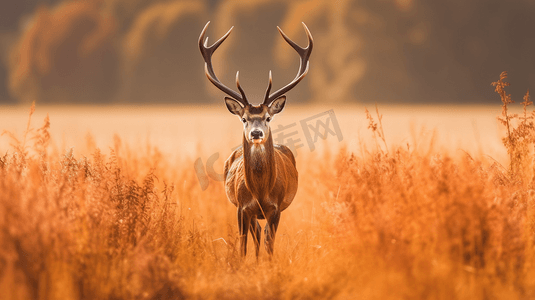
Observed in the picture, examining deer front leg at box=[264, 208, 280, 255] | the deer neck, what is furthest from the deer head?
deer front leg at box=[264, 208, 280, 255]

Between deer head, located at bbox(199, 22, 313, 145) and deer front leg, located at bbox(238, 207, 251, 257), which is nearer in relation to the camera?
deer head, located at bbox(199, 22, 313, 145)

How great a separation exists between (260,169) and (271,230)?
723mm

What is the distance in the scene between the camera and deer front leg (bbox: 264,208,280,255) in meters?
5.04

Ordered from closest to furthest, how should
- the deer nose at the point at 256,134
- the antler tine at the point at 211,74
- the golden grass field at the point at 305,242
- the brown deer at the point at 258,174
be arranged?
the golden grass field at the point at 305,242 < the deer nose at the point at 256,134 < the brown deer at the point at 258,174 < the antler tine at the point at 211,74

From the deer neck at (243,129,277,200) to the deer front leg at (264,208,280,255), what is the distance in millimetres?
249

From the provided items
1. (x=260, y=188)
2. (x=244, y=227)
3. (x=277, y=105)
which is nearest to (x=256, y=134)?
(x=260, y=188)

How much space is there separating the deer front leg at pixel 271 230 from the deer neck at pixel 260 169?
0.82 ft

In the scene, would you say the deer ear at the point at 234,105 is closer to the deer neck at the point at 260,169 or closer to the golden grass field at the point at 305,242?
the deer neck at the point at 260,169

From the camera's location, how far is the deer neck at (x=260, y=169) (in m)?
5.02

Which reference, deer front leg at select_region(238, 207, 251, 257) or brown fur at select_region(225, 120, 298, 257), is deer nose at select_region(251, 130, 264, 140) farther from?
deer front leg at select_region(238, 207, 251, 257)

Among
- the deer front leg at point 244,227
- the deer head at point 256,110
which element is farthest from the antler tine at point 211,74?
the deer front leg at point 244,227

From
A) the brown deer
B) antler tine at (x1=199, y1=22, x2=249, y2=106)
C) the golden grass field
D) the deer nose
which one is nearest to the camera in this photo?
the golden grass field

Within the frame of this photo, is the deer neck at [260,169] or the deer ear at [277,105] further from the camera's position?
the deer ear at [277,105]

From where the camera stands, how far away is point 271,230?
16.9 feet
